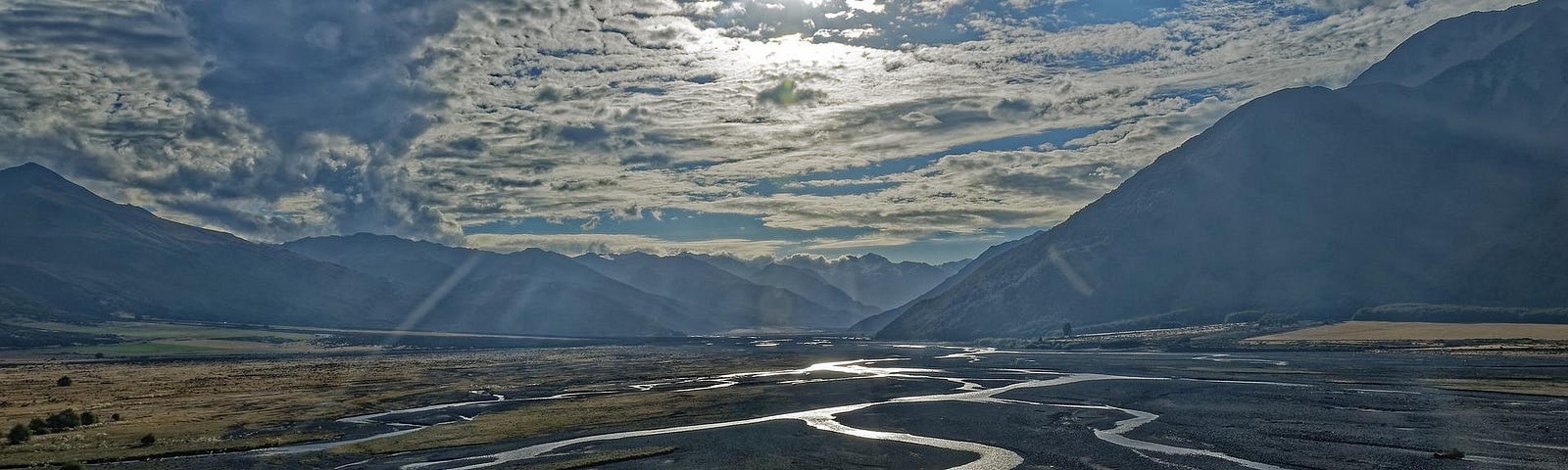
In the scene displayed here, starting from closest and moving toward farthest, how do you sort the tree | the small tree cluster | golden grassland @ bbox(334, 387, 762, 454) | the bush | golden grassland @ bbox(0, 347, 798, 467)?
the tree → the small tree cluster → golden grassland @ bbox(0, 347, 798, 467) → golden grassland @ bbox(334, 387, 762, 454) → the bush

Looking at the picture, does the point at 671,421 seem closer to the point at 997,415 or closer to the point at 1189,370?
the point at 997,415

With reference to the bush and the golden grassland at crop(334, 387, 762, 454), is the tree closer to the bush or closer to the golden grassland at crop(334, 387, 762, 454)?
the bush

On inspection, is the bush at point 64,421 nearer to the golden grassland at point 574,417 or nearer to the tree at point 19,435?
the tree at point 19,435

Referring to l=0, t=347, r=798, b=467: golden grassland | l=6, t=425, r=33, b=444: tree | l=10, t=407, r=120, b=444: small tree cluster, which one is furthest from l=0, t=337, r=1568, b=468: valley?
l=10, t=407, r=120, b=444: small tree cluster

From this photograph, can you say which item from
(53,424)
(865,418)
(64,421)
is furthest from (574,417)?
(53,424)

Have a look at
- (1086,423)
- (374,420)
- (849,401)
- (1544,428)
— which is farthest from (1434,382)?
(374,420)

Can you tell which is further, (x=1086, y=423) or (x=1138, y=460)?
(x=1086, y=423)

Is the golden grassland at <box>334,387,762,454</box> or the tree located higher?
the tree
